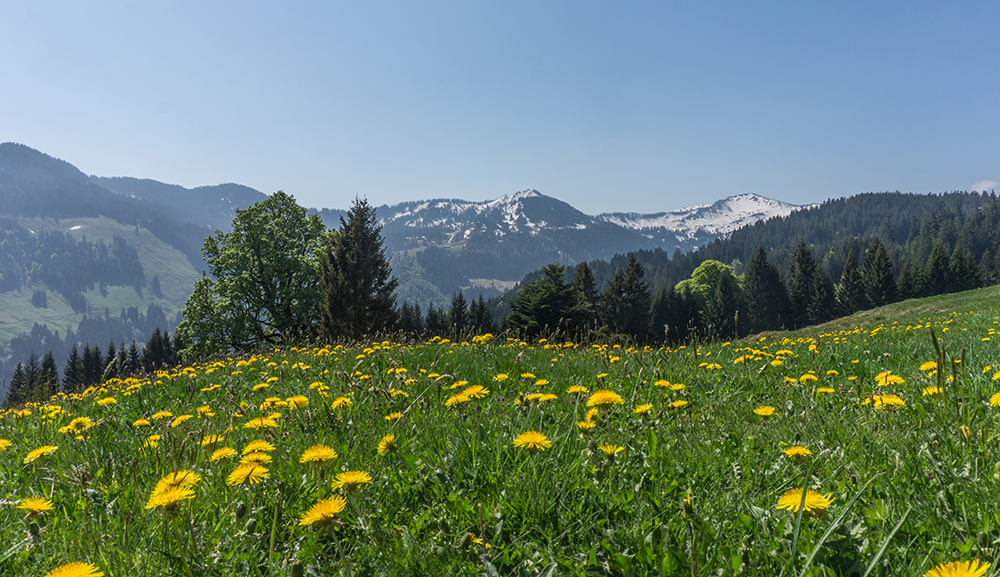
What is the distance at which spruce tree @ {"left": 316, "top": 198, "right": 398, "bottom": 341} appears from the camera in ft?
93.4

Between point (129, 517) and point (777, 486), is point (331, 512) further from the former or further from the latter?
point (777, 486)

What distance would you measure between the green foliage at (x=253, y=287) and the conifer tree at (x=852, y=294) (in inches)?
3525

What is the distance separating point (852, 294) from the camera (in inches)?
3135

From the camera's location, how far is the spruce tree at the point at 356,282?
2845cm

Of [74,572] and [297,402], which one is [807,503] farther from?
[297,402]

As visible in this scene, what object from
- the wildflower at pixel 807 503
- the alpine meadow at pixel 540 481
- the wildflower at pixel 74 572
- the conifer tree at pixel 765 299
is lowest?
the conifer tree at pixel 765 299

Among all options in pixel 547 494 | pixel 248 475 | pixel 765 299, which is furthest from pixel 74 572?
pixel 765 299

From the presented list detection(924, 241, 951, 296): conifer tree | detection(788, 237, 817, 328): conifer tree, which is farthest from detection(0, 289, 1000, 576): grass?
detection(924, 241, 951, 296): conifer tree

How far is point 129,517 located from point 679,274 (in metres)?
186

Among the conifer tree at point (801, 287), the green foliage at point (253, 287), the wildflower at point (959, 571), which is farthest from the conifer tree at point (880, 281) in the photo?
the wildflower at point (959, 571)

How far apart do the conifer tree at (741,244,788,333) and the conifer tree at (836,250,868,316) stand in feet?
38.3

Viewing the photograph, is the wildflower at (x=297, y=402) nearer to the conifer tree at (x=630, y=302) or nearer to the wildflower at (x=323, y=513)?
the wildflower at (x=323, y=513)

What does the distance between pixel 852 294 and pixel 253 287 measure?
9404 cm

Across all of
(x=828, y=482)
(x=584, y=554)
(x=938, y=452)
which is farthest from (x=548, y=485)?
(x=938, y=452)
